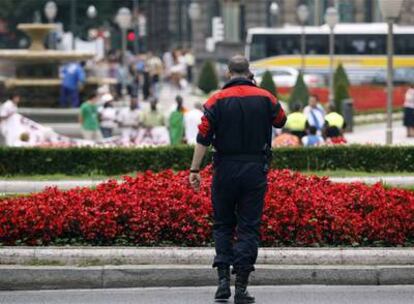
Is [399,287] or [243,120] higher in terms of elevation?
[243,120]

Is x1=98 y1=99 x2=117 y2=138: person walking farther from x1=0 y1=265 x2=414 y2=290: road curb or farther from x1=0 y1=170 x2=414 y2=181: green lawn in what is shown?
x1=0 y1=265 x2=414 y2=290: road curb

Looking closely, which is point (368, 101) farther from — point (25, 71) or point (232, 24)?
point (232, 24)

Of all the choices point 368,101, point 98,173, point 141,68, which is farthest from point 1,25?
point 98,173

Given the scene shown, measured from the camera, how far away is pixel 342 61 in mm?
70125

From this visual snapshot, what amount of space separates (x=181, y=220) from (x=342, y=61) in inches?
2270

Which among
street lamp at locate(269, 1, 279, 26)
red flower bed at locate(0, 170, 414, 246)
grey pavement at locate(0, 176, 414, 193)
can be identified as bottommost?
street lamp at locate(269, 1, 279, 26)

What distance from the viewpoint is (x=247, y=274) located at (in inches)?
448

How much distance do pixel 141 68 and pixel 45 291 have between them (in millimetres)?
47909

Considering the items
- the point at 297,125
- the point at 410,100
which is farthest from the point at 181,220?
the point at 410,100

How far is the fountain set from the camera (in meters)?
40.7

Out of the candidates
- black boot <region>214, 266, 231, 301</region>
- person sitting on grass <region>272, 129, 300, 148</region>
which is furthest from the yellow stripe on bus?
black boot <region>214, 266, 231, 301</region>

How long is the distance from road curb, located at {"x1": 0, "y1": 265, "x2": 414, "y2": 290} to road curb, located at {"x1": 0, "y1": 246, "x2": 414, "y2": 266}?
0.11 metres

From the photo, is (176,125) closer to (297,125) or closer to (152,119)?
(152,119)

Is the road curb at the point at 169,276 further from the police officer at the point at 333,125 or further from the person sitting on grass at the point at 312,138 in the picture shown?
the police officer at the point at 333,125
